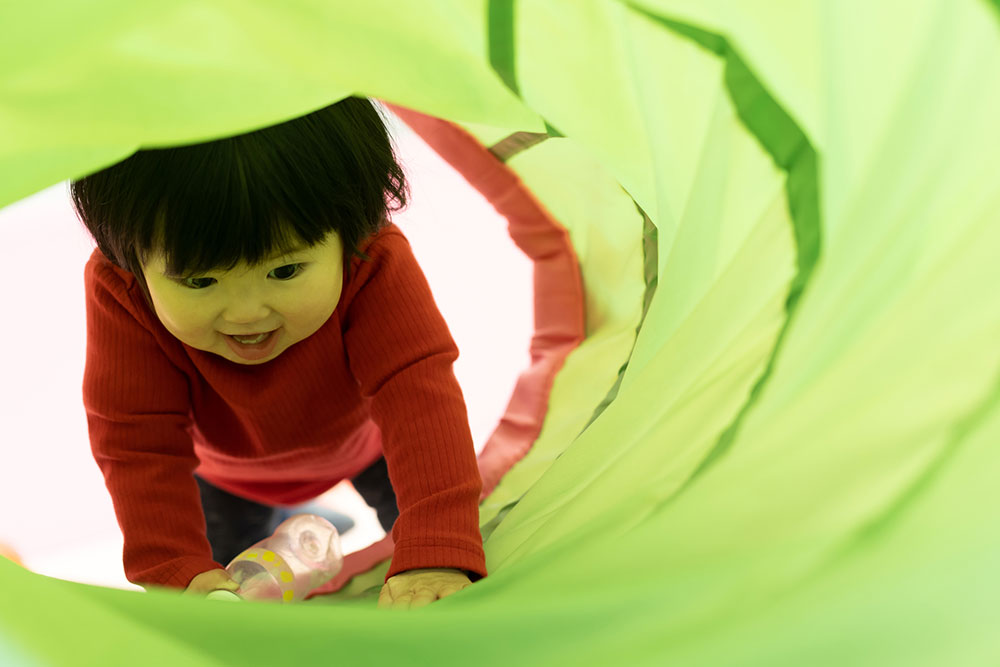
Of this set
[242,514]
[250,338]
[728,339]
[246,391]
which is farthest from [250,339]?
[242,514]

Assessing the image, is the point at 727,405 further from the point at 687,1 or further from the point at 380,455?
the point at 380,455

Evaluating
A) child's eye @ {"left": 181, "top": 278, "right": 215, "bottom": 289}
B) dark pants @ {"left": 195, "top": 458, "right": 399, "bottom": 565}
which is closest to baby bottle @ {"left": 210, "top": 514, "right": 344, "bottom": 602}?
dark pants @ {"left": 195, "top": 458, "right": 399, "bottom": 565}

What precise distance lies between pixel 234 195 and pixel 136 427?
346mm

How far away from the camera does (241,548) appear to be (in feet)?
4.34

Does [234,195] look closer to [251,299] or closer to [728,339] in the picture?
[251,299]

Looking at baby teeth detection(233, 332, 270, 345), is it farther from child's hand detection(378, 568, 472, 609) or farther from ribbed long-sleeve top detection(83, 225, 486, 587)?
child's hand detection(378, 568, 472, 609)

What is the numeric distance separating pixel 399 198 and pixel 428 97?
103 mm

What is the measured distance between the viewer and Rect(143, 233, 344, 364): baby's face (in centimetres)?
80

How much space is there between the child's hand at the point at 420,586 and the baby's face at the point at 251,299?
0.75ft

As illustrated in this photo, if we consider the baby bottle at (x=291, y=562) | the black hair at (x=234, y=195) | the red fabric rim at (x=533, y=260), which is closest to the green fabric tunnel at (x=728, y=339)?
the black hair at (x=234, y=195)

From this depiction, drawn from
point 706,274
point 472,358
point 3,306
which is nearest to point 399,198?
point 706,274

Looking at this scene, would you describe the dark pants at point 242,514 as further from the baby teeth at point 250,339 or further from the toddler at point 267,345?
the baby teeth at point 250,339

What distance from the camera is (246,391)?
38.7 inches

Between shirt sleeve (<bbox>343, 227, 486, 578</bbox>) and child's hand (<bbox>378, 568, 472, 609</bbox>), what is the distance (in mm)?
35
